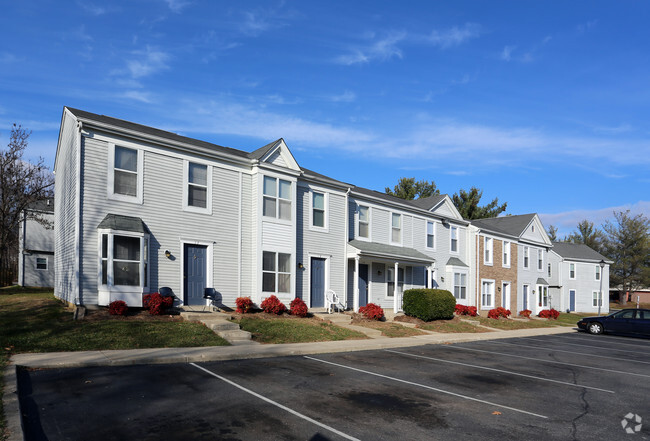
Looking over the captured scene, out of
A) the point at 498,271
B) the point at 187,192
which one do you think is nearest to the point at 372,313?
the point at 187,192

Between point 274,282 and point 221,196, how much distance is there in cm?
420

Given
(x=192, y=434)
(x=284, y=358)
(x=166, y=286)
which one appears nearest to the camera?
(x=192, y=434)

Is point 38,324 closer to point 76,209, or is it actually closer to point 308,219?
point 76,209

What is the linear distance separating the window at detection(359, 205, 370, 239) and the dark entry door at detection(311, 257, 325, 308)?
3.75 m

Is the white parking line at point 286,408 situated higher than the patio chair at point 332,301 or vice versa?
the white parking line at point 286,408

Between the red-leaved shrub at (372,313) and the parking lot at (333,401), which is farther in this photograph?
the red-leaved shrub at (372,313)

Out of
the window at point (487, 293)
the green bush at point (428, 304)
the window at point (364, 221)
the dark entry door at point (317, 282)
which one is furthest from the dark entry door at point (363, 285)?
the window at point (487, 293)

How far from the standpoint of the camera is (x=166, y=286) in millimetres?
16703

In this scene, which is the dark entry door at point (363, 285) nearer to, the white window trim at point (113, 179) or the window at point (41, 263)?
the white window trim at point (113, 179)

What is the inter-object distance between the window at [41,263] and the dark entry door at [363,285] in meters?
24.2

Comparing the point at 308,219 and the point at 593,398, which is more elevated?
the point at 308,219

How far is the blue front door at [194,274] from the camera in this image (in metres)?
17.4

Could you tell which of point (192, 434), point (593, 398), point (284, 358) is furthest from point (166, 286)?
point (593, 398)

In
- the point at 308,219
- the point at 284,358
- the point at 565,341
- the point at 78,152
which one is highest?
the point at 78,152
